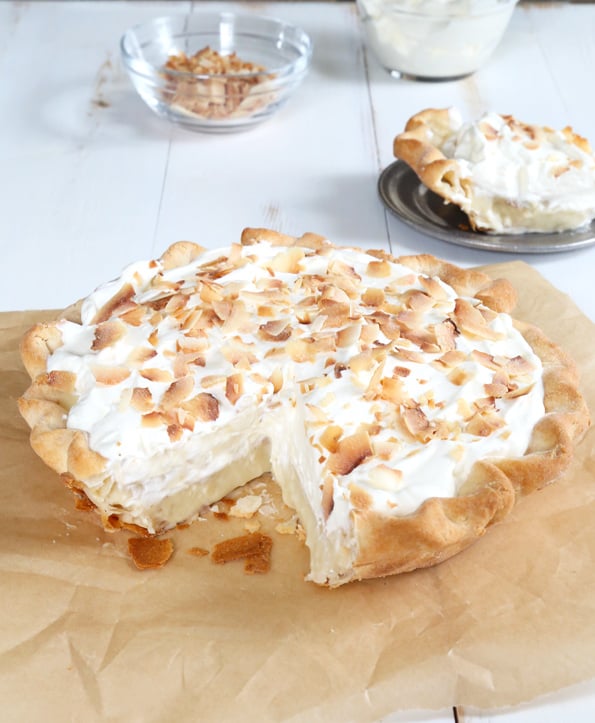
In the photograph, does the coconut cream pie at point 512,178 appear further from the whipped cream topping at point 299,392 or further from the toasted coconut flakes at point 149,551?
the toasted coconut flakes at point 149,551

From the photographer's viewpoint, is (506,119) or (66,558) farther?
(506,119)

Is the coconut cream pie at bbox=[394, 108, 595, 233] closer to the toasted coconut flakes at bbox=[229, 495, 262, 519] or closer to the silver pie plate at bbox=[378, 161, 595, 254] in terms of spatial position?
the silver pie plate at bbox=[378, 161, 595, 254]


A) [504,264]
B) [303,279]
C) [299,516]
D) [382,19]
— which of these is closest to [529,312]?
[504,264]

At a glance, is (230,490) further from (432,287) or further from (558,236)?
(558,236)

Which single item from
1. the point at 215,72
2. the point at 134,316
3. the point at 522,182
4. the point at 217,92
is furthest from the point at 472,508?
the point at 215,72

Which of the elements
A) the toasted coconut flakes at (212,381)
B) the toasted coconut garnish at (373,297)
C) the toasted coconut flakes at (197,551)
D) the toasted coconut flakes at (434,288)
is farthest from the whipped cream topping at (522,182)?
the toasted coconut flakes at (197,551)

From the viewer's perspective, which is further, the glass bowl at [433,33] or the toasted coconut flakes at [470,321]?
the glass bowl at [433,33]

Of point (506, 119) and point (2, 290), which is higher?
point (506, 119)
